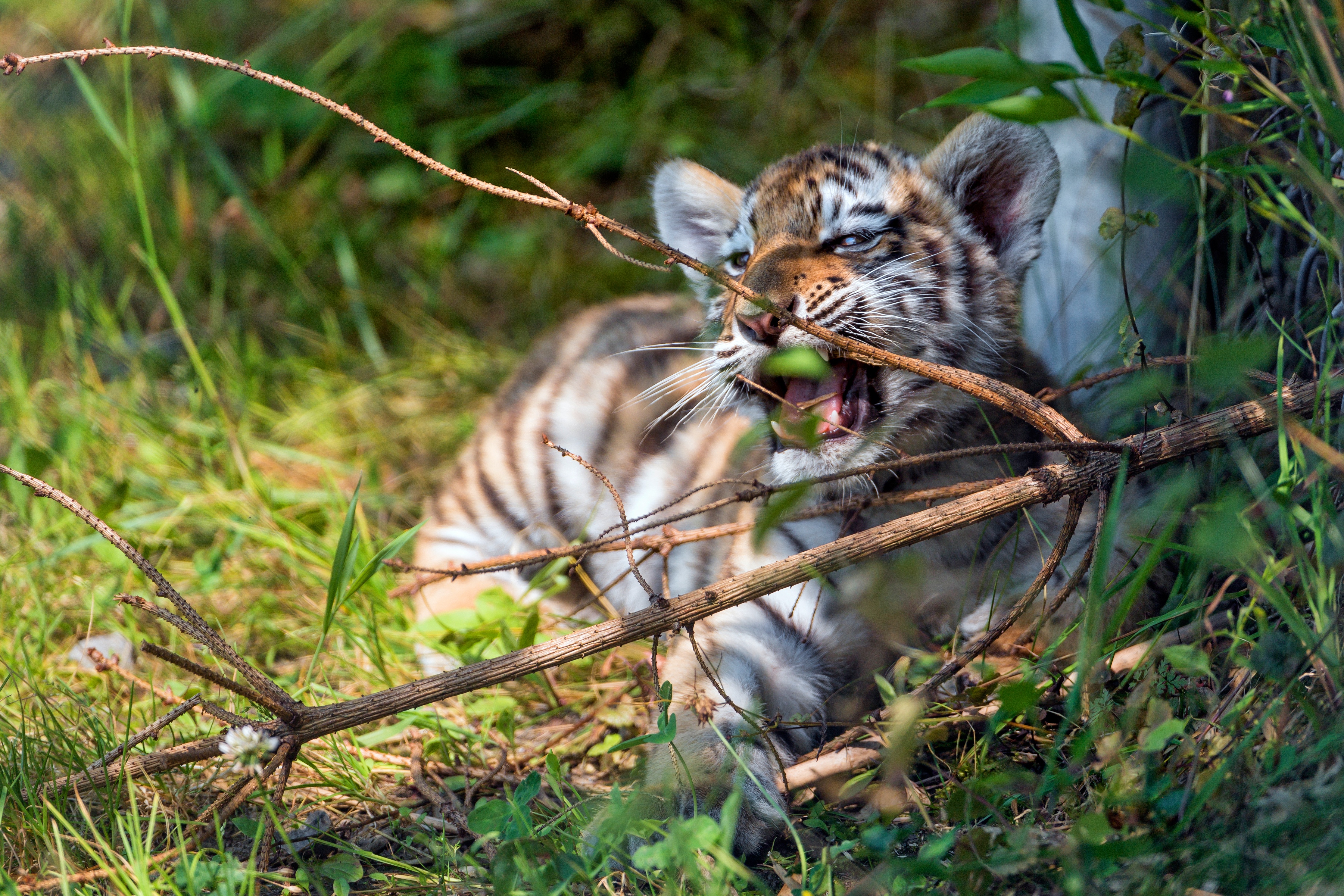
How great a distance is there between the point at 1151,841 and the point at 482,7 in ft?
15.3

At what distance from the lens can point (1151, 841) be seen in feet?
4.08

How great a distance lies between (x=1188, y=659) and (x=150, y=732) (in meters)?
1.50

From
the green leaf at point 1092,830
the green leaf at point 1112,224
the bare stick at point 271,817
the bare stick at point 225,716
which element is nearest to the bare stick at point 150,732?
the bare stick at point 225,716

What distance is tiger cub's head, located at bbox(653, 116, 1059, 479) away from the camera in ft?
6.42

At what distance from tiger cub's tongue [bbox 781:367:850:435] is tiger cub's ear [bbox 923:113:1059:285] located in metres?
0.46

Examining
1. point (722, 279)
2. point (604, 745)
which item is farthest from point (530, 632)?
point (722, 279)

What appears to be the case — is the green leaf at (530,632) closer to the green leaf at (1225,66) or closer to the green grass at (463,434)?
the green grass at (463,434)

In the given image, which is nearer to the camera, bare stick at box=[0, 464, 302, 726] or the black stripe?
bare stick at box=[0, 464, 302, 726]

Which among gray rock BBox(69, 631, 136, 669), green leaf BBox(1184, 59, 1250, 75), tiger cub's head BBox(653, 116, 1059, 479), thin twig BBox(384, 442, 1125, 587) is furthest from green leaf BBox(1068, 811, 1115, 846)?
gray rock BBox(69, 631, 136, 669)

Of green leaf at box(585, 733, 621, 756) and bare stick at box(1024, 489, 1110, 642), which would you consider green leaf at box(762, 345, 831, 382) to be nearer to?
bare stick at box(1024, 489, 1110, 642)

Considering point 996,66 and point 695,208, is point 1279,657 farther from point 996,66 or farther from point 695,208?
point 695,208

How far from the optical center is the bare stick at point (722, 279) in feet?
4.98

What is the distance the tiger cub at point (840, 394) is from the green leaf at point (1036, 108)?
0.52 meters

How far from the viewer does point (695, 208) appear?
2.58 m
